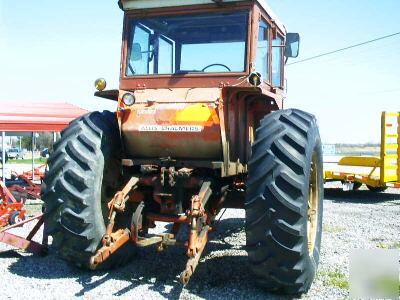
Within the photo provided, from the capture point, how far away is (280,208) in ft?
12.5

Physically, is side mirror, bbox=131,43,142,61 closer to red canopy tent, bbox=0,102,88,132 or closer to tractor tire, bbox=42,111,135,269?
tractor tire, bbox=42,111,135,269

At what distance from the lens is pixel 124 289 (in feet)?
14.5

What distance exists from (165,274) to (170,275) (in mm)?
67

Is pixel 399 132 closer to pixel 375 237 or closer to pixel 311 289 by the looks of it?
pixel 375 237

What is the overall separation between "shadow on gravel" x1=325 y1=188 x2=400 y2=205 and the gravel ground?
4.87 metres

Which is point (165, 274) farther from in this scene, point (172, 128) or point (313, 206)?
point (313, 206)

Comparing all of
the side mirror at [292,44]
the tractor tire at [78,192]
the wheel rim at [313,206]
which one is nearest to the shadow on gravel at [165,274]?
the tractor tire at [78,192]

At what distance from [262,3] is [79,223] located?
9.74 ft

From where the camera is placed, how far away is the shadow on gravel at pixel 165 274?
14.3 ft

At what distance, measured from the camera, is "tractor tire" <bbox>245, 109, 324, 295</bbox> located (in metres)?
3.84

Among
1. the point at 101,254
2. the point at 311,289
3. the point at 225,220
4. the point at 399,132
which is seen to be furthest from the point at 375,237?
the point at 399,132

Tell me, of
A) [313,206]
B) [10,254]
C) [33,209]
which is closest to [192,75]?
[313,206]

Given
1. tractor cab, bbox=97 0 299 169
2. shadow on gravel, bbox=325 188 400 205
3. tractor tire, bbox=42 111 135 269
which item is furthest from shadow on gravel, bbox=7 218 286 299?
shadow on gravel, bbox=325 188 400 205

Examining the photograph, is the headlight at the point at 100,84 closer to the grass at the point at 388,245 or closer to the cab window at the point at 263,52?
the cab window at the point at 263,52
